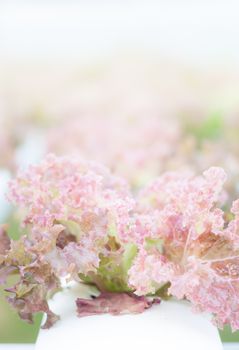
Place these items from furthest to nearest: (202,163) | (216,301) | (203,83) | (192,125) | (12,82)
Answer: (12,82) < (203,83) < (192,125) < (202,163) < (216,301)

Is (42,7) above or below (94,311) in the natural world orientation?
above

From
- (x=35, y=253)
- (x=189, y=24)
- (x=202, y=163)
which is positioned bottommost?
(x=202, y=163)

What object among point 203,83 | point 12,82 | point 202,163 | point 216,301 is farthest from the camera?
point 12,82

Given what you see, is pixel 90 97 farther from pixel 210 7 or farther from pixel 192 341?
pixel 192 341

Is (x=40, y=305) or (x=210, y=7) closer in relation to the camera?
(x=40, y=305)

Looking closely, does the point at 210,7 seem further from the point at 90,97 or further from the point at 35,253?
the point at 35,253

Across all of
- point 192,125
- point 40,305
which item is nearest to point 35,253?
point 40,305
